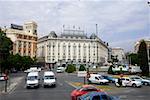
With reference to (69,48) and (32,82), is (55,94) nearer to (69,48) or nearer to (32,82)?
(32,82)

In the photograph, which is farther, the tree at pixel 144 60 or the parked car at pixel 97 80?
the tree at pixel 144 60

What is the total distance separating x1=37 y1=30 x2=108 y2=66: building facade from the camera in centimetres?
19375

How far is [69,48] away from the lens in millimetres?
196250

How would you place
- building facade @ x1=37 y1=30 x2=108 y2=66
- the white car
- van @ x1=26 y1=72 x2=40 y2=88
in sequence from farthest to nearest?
building facade @ x1=37 y1=30 x2=108 y2=66 < the white car < van @ x1=26 y1=72 x2=40 y2=88

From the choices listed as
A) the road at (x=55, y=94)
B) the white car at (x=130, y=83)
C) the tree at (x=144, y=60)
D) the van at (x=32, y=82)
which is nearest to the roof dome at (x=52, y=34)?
the tree at (x=144, y=60)

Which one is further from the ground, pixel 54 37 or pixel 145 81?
pixel 54 37

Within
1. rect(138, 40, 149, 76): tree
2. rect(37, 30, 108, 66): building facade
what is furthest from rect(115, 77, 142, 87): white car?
rect(37, 30, 108, 66): building facade

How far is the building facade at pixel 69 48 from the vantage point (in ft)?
636

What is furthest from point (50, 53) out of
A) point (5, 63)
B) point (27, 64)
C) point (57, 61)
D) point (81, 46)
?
point (5, 63)

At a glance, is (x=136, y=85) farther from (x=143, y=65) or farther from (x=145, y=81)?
(x=143, y=65)

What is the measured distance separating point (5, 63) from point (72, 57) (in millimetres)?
103413

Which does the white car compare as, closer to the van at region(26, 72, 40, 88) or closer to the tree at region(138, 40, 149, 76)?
the van at region(26, 72, 40, 88)

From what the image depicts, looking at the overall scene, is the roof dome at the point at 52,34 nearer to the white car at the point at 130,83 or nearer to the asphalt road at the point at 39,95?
the white car at the point at 130,83

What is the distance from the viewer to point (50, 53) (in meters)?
194
